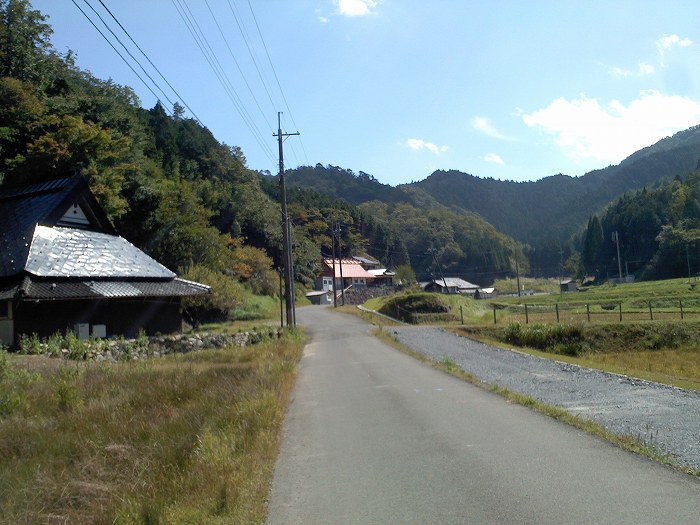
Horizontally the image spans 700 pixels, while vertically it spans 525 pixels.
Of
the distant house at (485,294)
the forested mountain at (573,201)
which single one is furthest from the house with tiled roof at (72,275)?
the forested mountain at (573,201)

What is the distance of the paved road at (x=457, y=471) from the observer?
530 cm

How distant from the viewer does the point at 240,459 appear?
6984 millimetres

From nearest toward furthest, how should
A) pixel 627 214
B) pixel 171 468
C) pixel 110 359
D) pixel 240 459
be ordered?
pixel 240 459 < pixel 171 468 < pixel 110 359 < pixel 627 214

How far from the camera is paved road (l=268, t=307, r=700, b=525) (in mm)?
5297

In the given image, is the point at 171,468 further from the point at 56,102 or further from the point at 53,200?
the point at 56,102

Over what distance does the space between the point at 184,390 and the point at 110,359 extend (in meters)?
9.98

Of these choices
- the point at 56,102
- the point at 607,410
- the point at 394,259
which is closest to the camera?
the point at 607,410

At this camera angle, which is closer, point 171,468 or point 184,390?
point 171,468

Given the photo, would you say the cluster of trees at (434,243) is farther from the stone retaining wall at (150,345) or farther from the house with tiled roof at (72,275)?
the stone retaining wall at (150,345)

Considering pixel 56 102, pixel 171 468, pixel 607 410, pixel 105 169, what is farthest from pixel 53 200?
pixel 607 410

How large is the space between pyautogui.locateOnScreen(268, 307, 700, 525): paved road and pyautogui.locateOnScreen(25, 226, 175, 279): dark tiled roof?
56.7 ft

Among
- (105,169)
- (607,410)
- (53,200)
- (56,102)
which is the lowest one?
(607,410)

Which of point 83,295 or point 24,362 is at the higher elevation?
point 83,295

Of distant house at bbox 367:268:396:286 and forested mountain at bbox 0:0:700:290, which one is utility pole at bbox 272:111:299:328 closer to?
forested mountain at bbox 0:0:700:290
